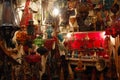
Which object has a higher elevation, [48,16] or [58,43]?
[48,16]

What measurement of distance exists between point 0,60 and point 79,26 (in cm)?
184

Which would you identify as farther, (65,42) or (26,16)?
(65,42)

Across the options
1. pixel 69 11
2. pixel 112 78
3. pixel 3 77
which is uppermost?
pixel 69 11

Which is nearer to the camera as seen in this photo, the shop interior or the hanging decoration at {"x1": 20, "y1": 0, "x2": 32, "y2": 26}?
the shop interior

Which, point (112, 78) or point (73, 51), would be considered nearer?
point (112, 78)

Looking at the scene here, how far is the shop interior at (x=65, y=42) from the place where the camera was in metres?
2.90

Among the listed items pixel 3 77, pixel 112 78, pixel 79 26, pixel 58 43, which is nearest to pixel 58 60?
pixel 58 43

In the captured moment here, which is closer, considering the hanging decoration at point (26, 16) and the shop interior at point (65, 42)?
the shop interior at point (65, 42)

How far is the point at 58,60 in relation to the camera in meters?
3.88

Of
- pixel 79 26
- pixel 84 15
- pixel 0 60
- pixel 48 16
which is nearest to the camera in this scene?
pixel 0 60

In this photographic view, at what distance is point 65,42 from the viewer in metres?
4.11

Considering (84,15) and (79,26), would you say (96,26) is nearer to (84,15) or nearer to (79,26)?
(79,26)

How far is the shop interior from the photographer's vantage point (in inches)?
114

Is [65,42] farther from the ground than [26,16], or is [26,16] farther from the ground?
[26,16]
